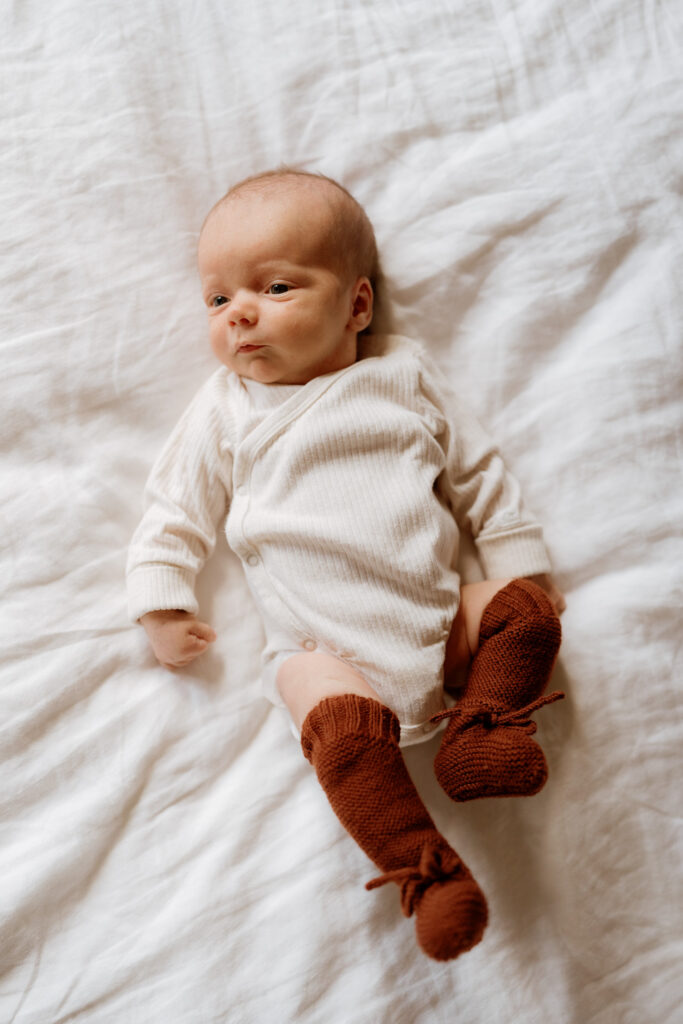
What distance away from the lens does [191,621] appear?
1.11m

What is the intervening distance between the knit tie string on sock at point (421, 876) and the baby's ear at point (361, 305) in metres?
0.71

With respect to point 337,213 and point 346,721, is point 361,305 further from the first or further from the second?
point 346,721

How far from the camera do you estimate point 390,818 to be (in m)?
0.92

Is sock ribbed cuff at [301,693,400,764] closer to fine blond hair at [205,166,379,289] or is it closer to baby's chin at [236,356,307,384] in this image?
baby's chin at [236,356,307,384]

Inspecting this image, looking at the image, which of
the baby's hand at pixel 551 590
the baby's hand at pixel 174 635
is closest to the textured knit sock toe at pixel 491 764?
the baby's hand at pixel 551 590

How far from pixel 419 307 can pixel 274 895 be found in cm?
85

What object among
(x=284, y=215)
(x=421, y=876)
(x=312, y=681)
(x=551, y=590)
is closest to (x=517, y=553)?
(x=551, y=590)

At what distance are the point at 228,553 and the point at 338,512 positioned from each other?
0.19 m

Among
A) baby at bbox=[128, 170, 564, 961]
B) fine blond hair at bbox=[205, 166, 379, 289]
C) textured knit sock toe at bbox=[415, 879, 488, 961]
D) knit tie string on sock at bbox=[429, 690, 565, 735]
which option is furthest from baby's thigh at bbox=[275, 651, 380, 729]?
fine blond hair at bbox=[205, 166, 379, 289]

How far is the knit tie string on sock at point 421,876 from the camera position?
35.4 inches

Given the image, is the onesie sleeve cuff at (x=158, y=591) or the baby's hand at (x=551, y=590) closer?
the onesie sleeve cuff at (x=158, y=591)

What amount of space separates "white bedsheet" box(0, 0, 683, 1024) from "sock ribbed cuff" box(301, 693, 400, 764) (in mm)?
175

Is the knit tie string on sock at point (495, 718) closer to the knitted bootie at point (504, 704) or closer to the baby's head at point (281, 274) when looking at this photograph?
the knitted bootie at point (504, 704)

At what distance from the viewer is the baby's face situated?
1108 mm
